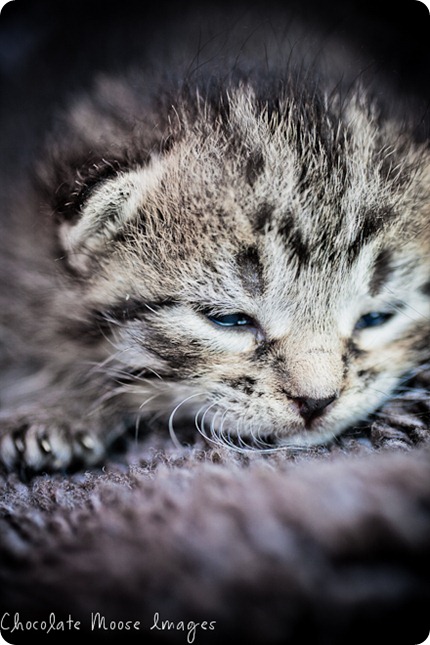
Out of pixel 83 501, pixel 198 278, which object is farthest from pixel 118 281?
pixel 83 501

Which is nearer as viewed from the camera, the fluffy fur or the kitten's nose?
the fluffy fur

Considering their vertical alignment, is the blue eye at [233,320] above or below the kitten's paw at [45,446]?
above

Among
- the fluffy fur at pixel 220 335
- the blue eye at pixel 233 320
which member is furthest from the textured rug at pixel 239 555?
the blue eye at pixel 233 320

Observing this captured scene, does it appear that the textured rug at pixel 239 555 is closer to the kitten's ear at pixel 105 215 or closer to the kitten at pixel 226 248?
the kitten at pixel 226 248

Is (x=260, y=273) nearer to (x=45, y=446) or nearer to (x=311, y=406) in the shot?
(x=311, y=406)

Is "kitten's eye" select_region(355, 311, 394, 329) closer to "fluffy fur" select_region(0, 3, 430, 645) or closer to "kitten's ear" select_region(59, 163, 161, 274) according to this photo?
"fluffy fur" select_region(0, 3, 430, 645)

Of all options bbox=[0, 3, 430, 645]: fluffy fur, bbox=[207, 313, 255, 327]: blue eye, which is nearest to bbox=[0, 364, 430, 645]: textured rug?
bbox=[0, 3, 430, 645]: fluffy fur
